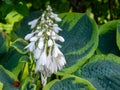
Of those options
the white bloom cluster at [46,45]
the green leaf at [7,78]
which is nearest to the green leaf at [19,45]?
A: the green leaf at [7,78]

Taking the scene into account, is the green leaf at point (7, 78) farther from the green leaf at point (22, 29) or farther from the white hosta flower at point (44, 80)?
the green leaf at point (22, 29)

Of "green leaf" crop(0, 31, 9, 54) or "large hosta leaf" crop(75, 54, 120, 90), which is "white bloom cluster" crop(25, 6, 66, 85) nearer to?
"large hosta leaf" crop(75, 54, 120, 90)

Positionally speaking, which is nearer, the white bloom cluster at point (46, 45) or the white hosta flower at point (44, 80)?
the white bloom cluster at point (46, 45)

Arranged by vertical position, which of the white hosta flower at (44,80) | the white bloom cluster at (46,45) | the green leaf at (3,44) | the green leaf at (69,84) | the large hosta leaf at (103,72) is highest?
the white bloom cluster at (46,45)

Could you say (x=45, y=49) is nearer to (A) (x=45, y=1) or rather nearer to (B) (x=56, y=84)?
(B) (x=56, y=84)

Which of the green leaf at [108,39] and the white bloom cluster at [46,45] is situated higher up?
the white bloom cluster at [46,45]

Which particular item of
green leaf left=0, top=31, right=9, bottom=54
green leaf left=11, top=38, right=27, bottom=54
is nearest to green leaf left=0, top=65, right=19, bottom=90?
green leaf left=11, top=38, right=27, bottom=54

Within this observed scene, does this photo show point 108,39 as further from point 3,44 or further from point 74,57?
point 3,44
